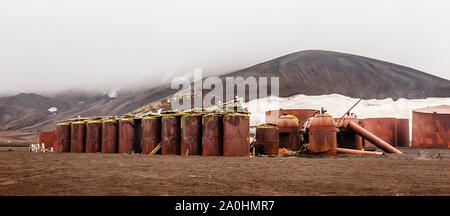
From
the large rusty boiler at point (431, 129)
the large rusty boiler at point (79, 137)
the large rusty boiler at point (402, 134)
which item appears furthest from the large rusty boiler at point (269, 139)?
the large rusty boiler at point (402, 134)

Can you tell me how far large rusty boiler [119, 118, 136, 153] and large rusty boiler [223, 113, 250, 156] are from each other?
580cm

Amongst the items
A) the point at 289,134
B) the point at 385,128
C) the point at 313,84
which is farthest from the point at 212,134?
the point at 313,84

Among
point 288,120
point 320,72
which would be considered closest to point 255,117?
point 288,120

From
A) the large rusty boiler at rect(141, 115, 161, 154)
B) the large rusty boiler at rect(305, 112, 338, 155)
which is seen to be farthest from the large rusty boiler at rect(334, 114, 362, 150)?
the large rusty boiler at rect(141, 115, 161, 154)

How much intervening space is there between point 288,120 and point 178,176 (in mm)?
11078

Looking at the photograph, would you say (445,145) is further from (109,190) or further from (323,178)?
(109,190)

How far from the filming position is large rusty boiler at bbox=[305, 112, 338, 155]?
16016 millimetres

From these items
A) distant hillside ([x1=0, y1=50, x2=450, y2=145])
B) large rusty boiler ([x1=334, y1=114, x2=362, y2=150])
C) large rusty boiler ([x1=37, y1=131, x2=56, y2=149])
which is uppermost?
distant hillside ([x1=0, y1=50, x2=450, y2=145])

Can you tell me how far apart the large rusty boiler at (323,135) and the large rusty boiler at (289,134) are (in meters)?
1.86

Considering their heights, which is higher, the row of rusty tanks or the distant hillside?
the distant hillside

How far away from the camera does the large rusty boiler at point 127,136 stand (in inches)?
727

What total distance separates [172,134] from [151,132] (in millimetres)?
1460

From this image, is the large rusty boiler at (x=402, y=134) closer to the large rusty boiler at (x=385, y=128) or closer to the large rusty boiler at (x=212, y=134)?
the large rusty boiler at (x=385, y=128)

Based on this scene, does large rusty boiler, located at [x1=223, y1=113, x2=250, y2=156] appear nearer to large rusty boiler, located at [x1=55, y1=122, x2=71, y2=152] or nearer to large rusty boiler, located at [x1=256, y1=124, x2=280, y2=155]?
large rusty boiler, located at [x1=256, y1=124, x2=280, y2=155]
